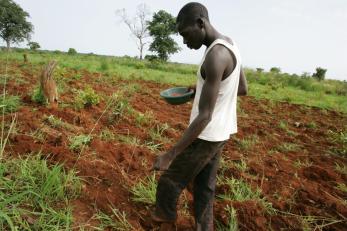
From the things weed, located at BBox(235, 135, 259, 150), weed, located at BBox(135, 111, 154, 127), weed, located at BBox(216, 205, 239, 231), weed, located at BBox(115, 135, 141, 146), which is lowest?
weed, located at BBox(216, 205, 239, 231)

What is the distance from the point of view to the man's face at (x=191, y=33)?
1.82 m

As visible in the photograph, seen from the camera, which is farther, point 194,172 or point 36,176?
point 36,176

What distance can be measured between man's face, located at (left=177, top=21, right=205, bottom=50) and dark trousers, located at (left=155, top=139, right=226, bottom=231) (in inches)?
23.2

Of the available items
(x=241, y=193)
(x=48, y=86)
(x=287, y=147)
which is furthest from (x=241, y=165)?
(x=48, y=86)

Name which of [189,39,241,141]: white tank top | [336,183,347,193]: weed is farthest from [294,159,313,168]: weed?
[189,39,241,141]: white tank top

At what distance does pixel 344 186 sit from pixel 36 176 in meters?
3.01

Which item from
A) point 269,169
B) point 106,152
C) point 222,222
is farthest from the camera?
point 269,169

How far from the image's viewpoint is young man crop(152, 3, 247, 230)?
1756 millimetres

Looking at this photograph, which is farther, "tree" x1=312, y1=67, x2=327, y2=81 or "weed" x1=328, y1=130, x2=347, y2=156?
"tree" x1=312, y1=67, x2=327, y2=81

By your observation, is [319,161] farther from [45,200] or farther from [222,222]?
[45,200]

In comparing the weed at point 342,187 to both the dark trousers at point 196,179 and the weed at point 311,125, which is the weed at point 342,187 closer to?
the dark trousers at point 196,179

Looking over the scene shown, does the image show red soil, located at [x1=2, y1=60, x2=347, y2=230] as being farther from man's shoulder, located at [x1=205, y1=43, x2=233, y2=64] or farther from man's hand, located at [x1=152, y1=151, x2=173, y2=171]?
man's shoulder, located at [x1=205, y1=43, x2=233, y2=64]

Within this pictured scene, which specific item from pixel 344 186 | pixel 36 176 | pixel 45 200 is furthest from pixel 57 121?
pixel 344 186

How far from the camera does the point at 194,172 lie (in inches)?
80.4
